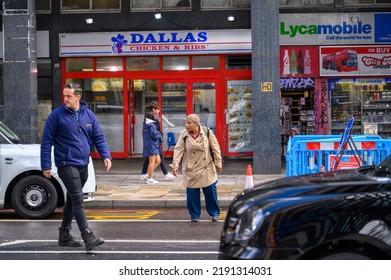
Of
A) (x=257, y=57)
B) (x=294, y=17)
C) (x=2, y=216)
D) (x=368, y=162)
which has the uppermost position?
(x=294, y=17)

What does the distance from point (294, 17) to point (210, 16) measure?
248 centimetres

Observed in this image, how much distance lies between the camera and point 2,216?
40.4 feet

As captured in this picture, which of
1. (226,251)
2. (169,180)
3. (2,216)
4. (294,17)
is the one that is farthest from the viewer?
(294,17)

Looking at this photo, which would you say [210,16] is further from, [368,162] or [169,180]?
[368,162]

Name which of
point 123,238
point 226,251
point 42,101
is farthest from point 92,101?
point 226,251

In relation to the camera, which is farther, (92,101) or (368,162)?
(92,101)

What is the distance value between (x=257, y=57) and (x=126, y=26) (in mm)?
5522

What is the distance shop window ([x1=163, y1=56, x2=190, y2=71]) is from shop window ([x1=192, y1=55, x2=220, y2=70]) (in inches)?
12.0

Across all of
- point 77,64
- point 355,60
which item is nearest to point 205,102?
point 77,64

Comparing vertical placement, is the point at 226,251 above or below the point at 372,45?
below

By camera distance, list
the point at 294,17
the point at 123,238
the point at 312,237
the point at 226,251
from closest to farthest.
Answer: the point at 312,237
the point at 226,251
the point at 123,238
the point at 294,17

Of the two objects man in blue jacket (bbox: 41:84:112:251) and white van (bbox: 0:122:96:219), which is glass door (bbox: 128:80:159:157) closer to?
white van (bbox: 0:122:96:219)

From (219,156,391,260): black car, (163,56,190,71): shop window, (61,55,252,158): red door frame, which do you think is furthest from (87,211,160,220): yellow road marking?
(163,56,190,71): shop window

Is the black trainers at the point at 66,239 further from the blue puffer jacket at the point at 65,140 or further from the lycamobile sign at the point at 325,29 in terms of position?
the lycamobile sign at the point at 325,29
